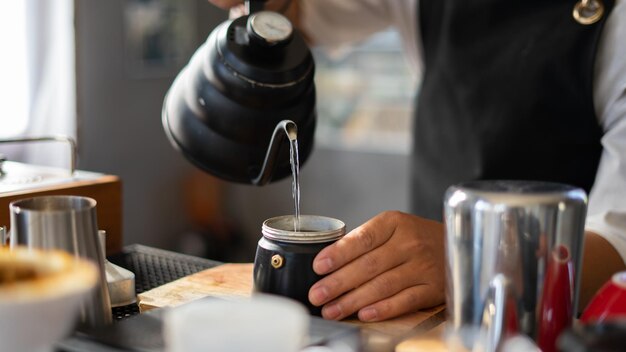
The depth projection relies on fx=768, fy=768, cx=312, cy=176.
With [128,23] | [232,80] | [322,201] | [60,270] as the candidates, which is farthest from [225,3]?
[322,201]

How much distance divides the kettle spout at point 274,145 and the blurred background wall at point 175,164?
213 cm

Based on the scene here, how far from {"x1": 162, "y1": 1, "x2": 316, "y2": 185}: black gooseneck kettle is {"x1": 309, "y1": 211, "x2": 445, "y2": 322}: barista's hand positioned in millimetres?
207

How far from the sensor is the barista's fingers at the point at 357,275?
1.04 m

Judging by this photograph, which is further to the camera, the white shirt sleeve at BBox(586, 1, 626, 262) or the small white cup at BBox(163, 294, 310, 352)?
the white shirt sleeve at BBox(586, 1, 626, 262)

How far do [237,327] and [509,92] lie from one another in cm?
119

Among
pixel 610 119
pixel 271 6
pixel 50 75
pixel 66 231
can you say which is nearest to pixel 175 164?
pixel 50 75

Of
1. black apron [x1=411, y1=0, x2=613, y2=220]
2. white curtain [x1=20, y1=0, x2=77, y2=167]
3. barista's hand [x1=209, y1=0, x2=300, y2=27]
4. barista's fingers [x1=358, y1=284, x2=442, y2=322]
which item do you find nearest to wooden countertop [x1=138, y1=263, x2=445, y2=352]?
barista's fingers [x1=358, y1=284, x2=442, y2=322]

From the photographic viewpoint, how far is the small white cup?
0.63 metres

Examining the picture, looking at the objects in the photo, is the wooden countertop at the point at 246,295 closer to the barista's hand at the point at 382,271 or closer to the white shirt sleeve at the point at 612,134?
the barista's hand at the point at 382,271

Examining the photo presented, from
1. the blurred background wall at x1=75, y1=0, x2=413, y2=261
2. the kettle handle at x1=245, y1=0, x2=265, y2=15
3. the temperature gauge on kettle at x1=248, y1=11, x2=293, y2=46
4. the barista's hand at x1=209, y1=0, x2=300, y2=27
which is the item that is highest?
the barista's hand at x1=209, y1=0, x2=300, y2=27

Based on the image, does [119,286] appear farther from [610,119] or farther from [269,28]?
[610,119]

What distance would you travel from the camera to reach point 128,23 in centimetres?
349

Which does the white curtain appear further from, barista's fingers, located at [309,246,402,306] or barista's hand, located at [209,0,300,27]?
barista's fingers, located at [309,246,402,306]

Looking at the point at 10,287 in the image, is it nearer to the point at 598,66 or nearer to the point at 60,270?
the point at 60,270
